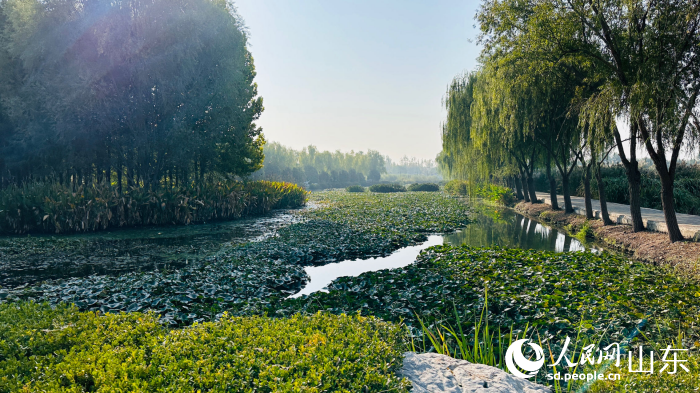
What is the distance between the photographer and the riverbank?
738cm

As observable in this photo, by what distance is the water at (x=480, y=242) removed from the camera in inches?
319

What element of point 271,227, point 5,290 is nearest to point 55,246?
point 5,290

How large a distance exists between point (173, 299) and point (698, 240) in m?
10.9

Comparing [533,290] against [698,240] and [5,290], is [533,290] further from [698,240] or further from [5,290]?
[5,290]

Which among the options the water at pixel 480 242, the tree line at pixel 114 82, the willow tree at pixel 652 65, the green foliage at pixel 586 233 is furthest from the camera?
the tree line at pixel 114 82

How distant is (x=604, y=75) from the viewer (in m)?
10.1

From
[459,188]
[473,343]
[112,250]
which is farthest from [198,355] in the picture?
[459,188]

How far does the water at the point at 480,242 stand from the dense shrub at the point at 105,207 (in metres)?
8.91

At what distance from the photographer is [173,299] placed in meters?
5.59

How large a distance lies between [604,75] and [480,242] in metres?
5.73

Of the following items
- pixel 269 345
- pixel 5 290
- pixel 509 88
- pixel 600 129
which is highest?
pixel 509 88

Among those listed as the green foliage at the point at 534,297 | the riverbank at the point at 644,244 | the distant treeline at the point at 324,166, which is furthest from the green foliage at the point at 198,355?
the distant treeline at the point at 324,166

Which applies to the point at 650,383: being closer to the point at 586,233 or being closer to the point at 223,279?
the point at 223,279

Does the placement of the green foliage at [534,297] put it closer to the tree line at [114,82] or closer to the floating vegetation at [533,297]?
the floating vegetation at [533,297]
